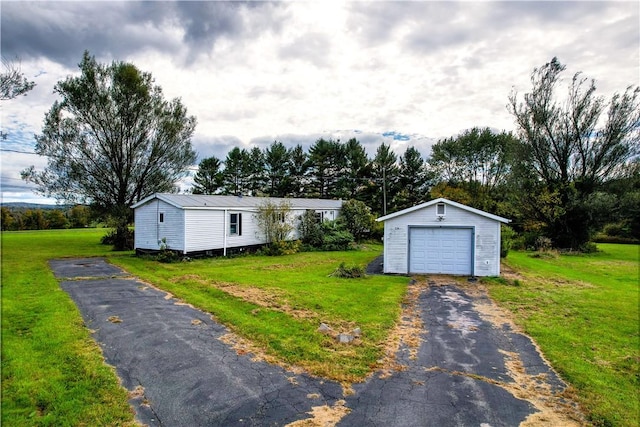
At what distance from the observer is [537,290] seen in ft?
38.1

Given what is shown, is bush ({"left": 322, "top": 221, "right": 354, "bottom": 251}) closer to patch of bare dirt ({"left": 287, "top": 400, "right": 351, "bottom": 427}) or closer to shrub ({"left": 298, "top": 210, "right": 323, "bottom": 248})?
shrub ({"left": 298, "top": 210, "right": 323, "bottom": 248})

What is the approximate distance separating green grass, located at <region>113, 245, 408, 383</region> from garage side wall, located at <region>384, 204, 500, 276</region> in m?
1.26

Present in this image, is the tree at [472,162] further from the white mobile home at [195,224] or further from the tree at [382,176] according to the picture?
the white mobile home at [195,224]

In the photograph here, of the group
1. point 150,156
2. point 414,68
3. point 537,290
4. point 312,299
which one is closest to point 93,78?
point 150,156

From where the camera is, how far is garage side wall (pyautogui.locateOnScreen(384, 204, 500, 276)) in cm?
1360

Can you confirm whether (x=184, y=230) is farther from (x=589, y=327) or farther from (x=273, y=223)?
(x=589, y=327)

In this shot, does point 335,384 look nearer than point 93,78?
Yes

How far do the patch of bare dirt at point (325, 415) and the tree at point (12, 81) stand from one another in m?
16.4

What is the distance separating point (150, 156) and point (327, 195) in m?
22.4

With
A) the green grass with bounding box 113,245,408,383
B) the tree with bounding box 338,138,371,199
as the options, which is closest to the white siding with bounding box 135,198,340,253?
the green grass with bounding box 113,245,408,383

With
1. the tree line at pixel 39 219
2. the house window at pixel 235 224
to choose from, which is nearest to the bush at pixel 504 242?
the house window at pixel 235 224

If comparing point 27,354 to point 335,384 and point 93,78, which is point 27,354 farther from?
point 93,78

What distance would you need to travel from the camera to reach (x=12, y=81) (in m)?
13.2

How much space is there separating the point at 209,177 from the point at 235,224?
26399 millimetres
